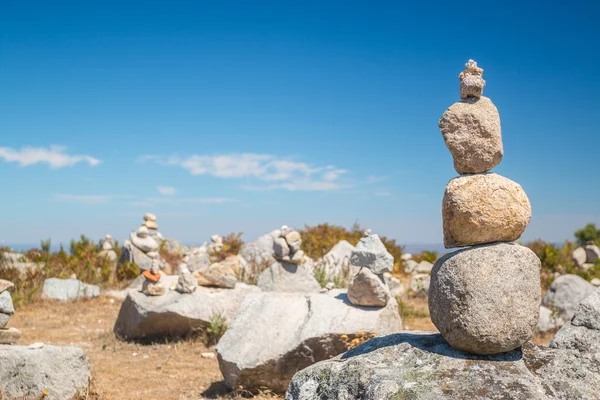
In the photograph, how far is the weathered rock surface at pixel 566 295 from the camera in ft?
35.7

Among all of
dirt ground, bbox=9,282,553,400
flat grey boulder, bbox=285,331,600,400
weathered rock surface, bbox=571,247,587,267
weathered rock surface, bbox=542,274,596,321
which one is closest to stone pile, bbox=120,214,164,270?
dirt ground, bbox=9,282,553,400

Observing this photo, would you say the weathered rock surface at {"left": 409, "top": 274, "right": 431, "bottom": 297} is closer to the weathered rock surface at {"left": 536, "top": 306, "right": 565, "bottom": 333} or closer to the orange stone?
the weathered rock surface at {"left": 536, "top": 306, "right": 565, "bottom": 333}

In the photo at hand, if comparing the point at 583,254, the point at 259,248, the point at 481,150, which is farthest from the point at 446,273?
the point at 583,254

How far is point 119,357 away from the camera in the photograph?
29.7ft

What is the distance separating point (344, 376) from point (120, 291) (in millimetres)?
11967

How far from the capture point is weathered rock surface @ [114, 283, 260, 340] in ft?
31.5

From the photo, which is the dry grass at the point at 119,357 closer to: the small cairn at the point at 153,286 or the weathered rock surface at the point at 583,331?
the small cairn at the point at 153,286

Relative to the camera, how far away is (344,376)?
13.1 ft

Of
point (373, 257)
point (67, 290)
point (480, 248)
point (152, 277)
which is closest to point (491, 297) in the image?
point (480, 248)

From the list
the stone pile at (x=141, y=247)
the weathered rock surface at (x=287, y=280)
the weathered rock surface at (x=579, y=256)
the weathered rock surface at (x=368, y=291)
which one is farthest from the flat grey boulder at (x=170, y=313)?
the weathered rock surface at (x=579, y=256)

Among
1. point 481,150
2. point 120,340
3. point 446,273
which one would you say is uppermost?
point 481,150

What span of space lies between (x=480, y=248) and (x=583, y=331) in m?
1.83

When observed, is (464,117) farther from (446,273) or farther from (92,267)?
(92,267)

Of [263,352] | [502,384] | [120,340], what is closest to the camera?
[502,384]
